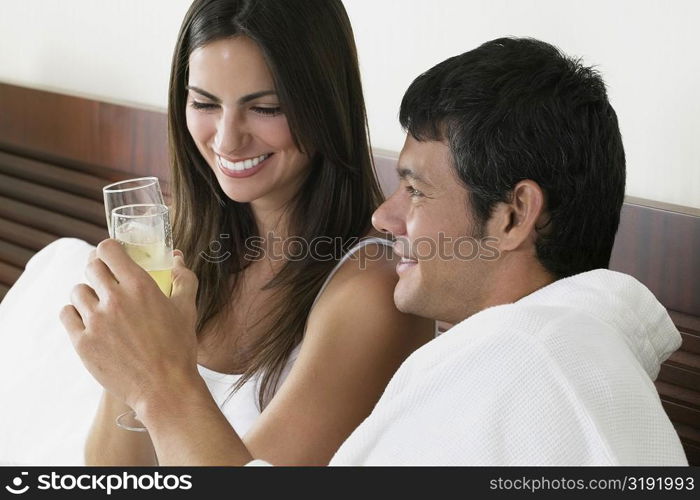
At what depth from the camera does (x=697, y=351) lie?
159 centimetres

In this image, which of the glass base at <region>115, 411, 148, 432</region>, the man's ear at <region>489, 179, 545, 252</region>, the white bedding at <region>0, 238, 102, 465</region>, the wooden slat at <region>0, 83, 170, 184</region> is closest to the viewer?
the man's ear at <region>489, 179, 545, 252</region>

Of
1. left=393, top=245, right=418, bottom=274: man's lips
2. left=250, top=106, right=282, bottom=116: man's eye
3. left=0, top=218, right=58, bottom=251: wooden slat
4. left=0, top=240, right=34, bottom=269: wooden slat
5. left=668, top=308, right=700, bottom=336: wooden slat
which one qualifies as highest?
left=250, top=106, right=282, bottom=116: man's eye

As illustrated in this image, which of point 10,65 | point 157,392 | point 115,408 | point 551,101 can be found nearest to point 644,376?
point 551,101

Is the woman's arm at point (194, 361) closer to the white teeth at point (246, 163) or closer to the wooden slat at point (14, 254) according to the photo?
the white teeth at point (246, 163)

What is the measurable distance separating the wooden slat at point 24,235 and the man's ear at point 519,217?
1.74 metres

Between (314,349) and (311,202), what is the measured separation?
278 millimetres

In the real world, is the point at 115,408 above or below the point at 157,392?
below

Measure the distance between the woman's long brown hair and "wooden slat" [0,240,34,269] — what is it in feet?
3.58

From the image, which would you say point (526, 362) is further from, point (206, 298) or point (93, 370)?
point (206, 298)

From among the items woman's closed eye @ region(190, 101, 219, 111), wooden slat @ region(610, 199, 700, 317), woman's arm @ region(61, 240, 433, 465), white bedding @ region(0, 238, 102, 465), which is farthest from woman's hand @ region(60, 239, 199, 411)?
wooden slat @ region(610, 199, 700, 317)

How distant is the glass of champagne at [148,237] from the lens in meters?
1.27

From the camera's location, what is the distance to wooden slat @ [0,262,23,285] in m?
2.85

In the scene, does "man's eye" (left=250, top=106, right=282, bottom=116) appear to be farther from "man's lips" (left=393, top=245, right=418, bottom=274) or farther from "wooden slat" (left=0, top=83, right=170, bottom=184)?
"wooden slat" (left=0, top=83, right=170, bottom=184)

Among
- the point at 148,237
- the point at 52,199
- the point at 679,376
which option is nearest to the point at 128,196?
the point at 148,237
